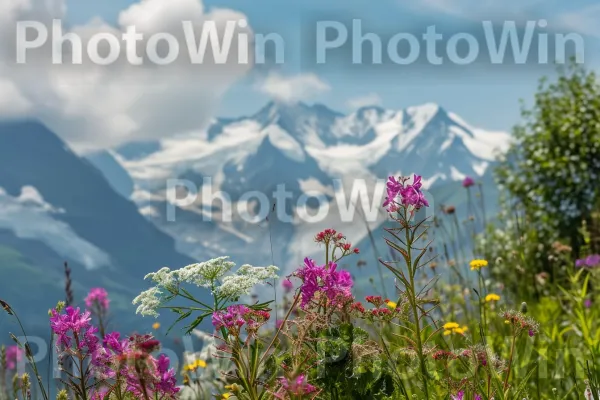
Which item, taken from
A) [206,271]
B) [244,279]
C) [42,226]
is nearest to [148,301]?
[206,271]

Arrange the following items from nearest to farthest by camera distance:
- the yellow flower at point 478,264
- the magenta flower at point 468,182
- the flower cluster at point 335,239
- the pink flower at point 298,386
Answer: the pink flower at point 298,386, the flower cluster at point 335,239, the yellow flower at point 478,264, the magenta flower at point 468,182

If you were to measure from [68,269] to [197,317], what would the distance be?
63.9 inches

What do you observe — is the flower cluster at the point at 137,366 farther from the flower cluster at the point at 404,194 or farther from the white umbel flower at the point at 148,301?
the flower cluster at the point at 404,194

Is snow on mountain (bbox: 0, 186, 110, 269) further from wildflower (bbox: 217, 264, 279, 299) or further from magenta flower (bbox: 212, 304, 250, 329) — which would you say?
magenta flower (bbox: 212, 304, 250, 329)

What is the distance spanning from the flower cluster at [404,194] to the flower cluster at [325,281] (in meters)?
0.26

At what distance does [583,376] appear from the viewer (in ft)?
12.2

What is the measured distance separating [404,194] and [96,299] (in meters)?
2.76

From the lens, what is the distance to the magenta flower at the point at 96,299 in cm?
448

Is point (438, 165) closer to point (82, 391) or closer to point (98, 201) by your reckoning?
point (98, 201)

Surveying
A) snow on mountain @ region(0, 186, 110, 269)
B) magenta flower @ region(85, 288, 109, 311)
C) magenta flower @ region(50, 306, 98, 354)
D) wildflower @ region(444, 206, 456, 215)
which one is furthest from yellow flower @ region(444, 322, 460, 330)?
snow on mountain @ region(0, 186, 110, 269)

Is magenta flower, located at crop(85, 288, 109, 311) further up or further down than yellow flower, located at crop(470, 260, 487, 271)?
further down

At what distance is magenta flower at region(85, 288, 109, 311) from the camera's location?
14.7ft

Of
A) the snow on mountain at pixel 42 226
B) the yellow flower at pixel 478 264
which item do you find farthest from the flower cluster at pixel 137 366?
the snow on mountain at pixel 42 226

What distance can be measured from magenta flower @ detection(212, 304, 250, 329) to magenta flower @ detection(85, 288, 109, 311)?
2329 millimetres
